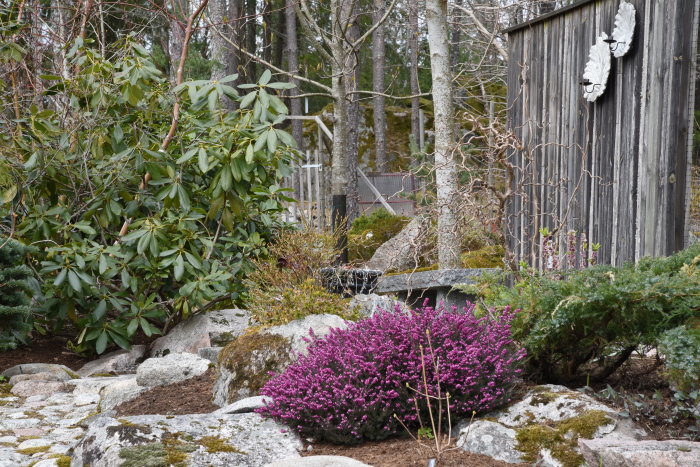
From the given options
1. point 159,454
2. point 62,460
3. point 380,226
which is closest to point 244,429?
point 159,454

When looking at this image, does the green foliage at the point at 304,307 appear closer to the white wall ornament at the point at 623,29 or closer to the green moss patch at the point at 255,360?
the green moss patch at the point at 255,360

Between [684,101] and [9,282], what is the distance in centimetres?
557

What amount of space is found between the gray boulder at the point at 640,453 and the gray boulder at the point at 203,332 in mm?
4104

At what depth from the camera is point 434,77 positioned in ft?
24.5

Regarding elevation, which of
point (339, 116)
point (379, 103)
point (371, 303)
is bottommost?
point (371, 303)

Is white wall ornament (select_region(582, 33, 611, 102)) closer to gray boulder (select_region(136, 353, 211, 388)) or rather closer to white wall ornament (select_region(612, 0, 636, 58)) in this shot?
white wall ornament (select_region(612, 0, 636, 58))

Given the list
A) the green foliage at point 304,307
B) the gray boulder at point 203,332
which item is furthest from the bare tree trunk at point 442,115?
the green foliage at point 304,307

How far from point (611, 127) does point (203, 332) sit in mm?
4125

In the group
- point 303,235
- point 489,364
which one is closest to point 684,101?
point 489,364

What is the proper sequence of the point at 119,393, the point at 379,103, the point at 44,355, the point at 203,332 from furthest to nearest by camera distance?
the point at 379,103 < the point at 44,355 < the point at 203,332 < the point at 119,393

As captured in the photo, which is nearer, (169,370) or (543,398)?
(543,398)

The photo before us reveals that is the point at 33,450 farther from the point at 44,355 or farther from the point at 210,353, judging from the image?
the point at 44,355

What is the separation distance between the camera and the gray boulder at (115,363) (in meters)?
6.32

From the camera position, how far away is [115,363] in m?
6.39
